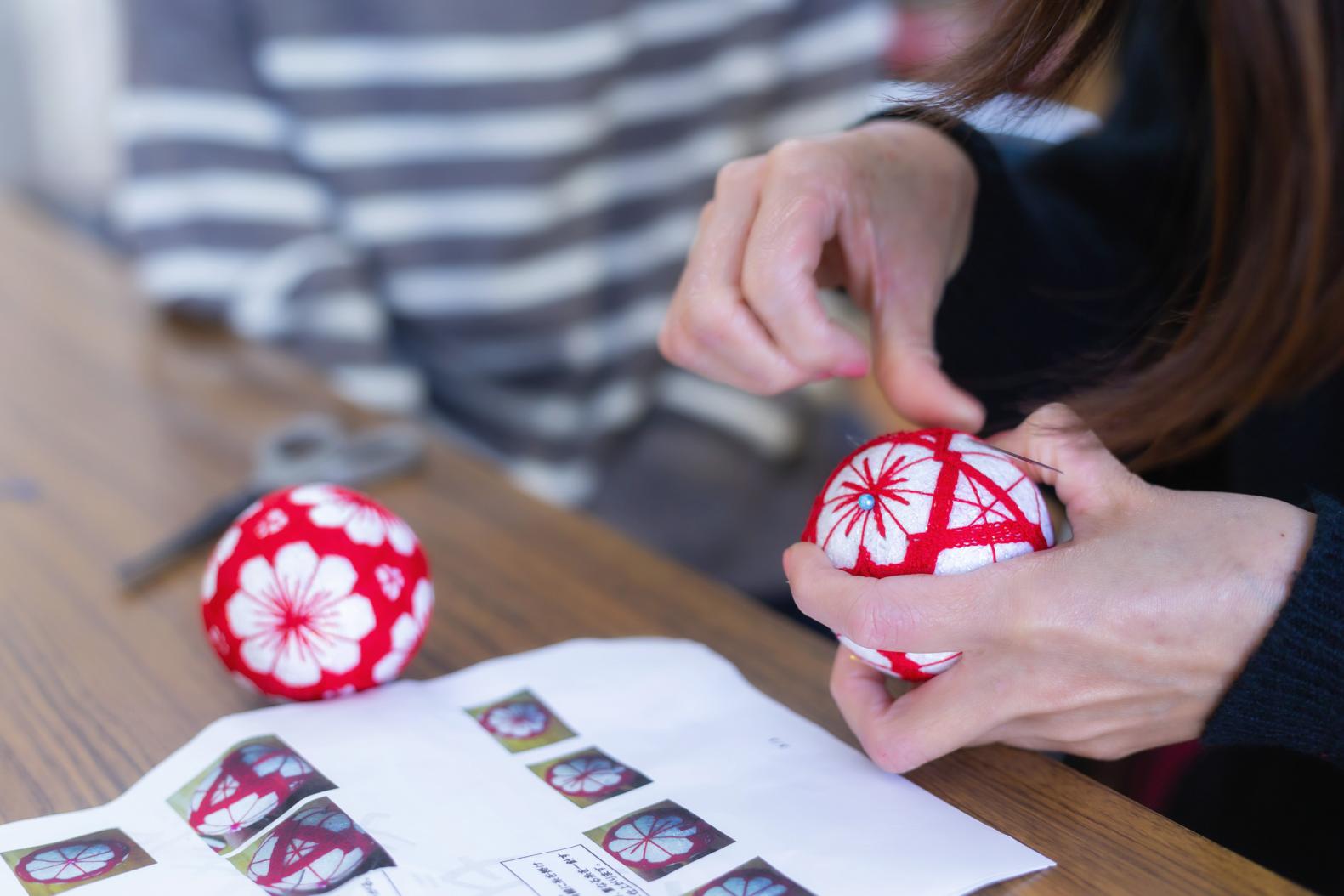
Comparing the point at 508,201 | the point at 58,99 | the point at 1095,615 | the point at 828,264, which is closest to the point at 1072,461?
the point at 1095,615

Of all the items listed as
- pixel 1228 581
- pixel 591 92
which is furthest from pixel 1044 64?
pixel 591 92

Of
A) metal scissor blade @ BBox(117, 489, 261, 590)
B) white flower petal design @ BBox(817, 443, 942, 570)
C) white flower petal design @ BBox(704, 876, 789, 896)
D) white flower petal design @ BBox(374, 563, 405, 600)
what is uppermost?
white flower petal design @ BBox(817, 443, 942, 570)

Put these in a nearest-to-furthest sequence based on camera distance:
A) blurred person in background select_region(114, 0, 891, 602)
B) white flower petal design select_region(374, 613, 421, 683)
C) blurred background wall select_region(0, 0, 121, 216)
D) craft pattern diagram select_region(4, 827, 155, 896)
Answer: craft pattern diagram select_region(4, 827, 155, 896)
white flower petal design select_region(374, 613, 421, 683)
blurred person in background select_region(114, 0, 891, 602)
blurred background wall select_region(0, 0, 121, 216)

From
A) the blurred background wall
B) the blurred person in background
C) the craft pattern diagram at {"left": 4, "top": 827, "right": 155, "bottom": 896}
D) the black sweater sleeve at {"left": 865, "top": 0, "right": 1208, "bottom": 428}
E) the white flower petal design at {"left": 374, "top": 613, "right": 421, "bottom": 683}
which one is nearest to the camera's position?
the craft pattern diagram at {"left": 4, "top": 827, "right": 155, "bottom": 896}

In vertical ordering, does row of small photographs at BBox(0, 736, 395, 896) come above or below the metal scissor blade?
below

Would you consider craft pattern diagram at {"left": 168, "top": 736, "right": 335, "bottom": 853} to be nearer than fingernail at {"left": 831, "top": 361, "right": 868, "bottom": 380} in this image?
Yes

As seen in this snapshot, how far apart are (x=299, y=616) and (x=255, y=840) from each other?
9cm

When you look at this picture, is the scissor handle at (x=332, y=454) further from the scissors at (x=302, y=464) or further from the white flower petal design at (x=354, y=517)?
the white flower petal design at (x=354, y=517)

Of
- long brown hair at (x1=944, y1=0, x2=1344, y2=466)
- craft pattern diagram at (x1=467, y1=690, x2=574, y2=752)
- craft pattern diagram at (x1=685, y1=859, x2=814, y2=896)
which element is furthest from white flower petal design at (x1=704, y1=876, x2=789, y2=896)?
long brown hair at (x1=944, y1=0, x2=1344, y2=466)

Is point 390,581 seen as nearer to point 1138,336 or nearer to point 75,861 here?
point 75,861

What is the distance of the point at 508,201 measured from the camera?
1083 mm

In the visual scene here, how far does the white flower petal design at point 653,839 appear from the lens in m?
0.39

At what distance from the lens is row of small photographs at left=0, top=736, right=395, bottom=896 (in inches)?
14.8

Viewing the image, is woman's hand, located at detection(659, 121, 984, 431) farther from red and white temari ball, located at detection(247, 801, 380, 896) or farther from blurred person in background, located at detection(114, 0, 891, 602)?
blurred person in background, located at detection(114, 0, 891, 602)
